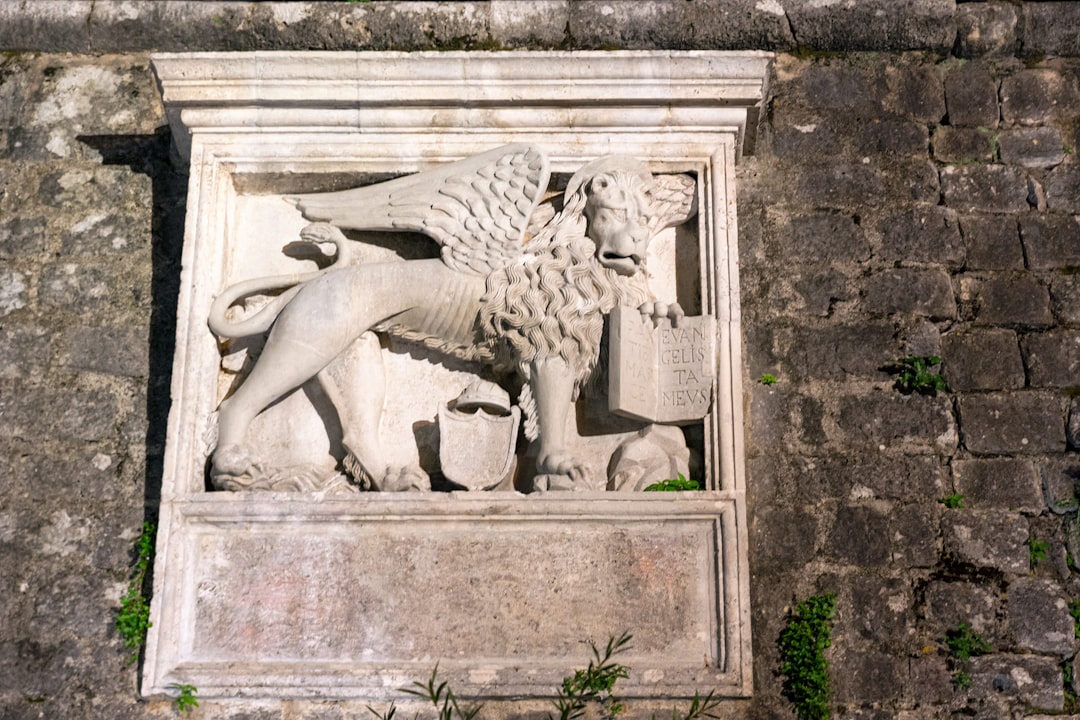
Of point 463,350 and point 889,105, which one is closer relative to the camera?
point 463,350

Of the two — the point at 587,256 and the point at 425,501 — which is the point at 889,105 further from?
the point at 425,501

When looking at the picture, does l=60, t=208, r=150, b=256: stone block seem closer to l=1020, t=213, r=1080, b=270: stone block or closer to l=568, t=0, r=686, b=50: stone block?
l=568, t=0, r=686, b=50: stone block

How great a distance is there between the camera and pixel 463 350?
4.44 meters

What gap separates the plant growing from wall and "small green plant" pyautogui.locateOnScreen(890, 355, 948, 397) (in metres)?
0.79

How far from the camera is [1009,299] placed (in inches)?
181

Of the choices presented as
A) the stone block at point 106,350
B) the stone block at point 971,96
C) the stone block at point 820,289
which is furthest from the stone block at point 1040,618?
the stone block at point 106,350

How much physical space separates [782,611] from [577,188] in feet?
5.11

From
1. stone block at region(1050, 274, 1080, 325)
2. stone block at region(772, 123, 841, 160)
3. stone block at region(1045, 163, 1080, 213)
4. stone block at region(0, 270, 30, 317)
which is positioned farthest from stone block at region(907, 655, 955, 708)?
stone block at region(0, 270, 30, 317)

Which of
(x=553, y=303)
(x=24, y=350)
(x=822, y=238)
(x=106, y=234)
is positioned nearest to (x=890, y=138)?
(x=822, y=238)

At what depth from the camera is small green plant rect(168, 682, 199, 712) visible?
155 inches

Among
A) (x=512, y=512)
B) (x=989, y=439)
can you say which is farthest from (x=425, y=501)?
(x=989, y=439)

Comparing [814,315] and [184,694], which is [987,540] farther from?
[184,694]

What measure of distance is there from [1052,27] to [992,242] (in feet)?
3.14

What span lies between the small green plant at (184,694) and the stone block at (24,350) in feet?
4.34
